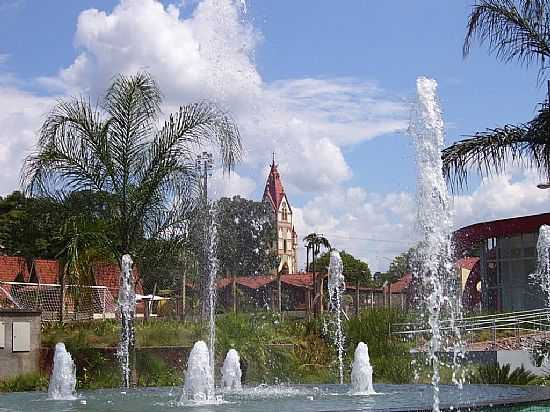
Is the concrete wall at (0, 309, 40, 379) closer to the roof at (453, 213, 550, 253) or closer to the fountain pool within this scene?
the fountain pool

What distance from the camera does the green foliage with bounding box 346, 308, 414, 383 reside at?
18.0 meters

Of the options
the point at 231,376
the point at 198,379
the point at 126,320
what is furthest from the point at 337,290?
the point at 198,379

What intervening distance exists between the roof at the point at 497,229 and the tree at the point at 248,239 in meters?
28.3

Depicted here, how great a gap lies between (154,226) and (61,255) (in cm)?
240

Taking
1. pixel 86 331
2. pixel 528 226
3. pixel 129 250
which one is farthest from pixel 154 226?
pixel 528 226

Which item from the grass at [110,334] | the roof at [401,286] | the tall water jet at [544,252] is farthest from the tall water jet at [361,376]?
the roof at [401,286]

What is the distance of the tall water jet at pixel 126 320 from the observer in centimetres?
1739

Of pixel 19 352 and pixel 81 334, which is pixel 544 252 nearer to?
pixel 81 334

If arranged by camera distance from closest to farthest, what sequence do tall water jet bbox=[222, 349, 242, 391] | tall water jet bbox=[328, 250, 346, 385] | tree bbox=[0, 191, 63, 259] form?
1. tall water jet bbox=[222, 349, 242, 391]
2. tall water jet bbox=[328, 250, 346, 385]
3. tree bbox=[0, 191, 63, 259]

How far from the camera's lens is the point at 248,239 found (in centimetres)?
6600

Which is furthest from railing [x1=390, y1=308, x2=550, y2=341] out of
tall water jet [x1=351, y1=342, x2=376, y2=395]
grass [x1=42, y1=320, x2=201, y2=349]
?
tall water jet [x1=351, y1=342, x2=376, y2=395]

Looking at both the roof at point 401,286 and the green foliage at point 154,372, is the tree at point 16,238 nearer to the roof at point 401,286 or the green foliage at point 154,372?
the green foliage at point 154,372

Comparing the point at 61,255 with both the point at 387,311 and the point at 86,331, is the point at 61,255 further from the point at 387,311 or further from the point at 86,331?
the point at 387,311

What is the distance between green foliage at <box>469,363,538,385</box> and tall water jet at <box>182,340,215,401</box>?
5128mm
